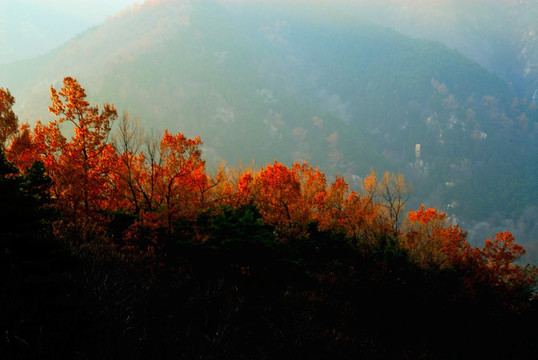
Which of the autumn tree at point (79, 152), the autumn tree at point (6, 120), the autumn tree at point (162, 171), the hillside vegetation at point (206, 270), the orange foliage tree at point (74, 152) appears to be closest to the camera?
the hillside vegetation at point (206, 270)

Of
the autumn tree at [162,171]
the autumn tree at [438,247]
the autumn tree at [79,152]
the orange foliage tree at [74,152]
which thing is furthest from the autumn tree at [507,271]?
the orange foliage tree at [74,152]

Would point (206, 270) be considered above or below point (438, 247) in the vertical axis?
below

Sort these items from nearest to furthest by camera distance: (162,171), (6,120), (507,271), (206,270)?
(206,270), (6,120), (162,171), (507,271)

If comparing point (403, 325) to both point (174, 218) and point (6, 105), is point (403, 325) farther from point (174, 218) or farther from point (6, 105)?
point (6, 105)

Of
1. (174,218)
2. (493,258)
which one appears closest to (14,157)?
(174,218)

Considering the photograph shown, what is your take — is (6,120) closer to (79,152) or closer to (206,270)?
A: (79,152)

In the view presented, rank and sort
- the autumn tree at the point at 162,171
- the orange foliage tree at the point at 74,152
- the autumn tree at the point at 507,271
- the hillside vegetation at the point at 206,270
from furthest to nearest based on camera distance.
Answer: the autumn tree at the point at 507,271 < the autumn tree at the point at 162,171 < the orange foliage tree at the point at 74,152 < the hillside vegetation at the point at 206,270

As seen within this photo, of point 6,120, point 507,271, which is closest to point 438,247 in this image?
point 507,271

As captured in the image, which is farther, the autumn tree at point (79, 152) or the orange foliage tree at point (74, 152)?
the orange foliage tree at point (74, 152)

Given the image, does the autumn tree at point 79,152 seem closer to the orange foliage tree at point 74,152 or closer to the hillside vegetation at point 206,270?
the orange foliage tree at point 74,152

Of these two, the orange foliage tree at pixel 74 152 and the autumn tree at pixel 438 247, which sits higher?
the autumn tree at pixel 438 247

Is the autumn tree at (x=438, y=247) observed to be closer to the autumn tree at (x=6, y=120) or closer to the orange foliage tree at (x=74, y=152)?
the orange foliage tree at (x=74, y=152)

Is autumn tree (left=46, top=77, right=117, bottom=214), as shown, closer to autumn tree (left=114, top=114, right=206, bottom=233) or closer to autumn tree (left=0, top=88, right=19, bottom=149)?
autumn tree (left=114, top=114, right=206, bottom=233)

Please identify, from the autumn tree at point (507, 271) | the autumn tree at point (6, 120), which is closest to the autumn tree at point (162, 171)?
the autumn tree at point (6, 120)
